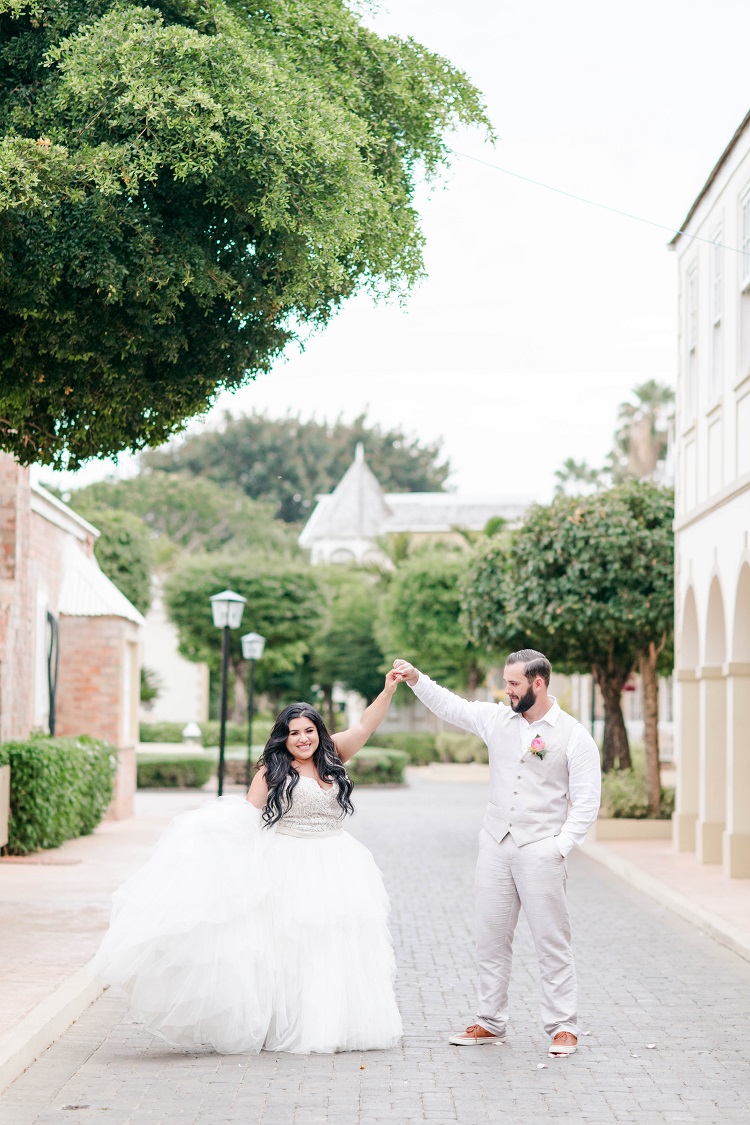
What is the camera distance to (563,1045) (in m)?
7.11

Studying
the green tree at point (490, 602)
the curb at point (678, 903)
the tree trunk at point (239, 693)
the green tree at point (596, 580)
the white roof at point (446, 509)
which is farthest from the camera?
the white roof at point (446, 509)

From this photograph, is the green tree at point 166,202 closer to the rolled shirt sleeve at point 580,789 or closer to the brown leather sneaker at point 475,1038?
the rolled shirt sleeve at point 580,789

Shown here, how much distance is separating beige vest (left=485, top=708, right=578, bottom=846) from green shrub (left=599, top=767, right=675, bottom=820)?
14378 mm

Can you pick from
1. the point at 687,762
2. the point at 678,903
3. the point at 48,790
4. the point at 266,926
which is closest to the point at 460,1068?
the point at 266,926

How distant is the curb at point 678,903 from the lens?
11239mm

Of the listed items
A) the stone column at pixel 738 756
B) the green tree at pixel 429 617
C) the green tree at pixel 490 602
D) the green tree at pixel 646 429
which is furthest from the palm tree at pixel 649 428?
the stone column at pixel 738 756

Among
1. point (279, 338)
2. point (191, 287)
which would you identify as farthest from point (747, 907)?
point (191, 287)

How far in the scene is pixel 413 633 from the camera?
5006 centimetres

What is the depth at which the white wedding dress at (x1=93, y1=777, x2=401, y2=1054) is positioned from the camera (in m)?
6.77

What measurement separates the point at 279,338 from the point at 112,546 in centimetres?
3035

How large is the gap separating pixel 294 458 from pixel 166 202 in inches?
2664

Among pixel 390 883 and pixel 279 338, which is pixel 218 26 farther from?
pixel 390 883

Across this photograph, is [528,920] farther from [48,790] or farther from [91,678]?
[91,678]

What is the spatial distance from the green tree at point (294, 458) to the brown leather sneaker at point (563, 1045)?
65.1 m
